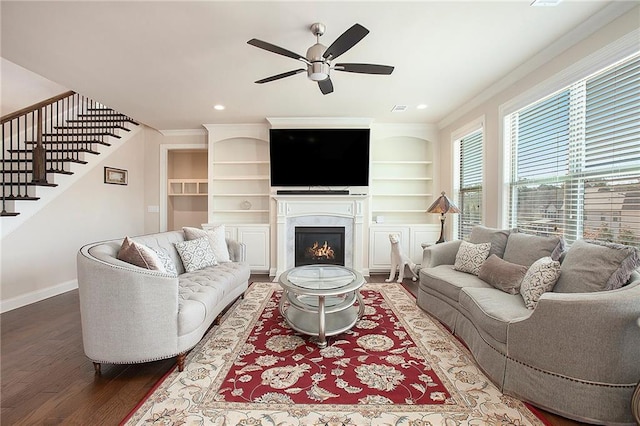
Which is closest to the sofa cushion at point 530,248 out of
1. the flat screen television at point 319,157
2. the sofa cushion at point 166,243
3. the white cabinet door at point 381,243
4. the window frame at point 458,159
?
the window frame at point 458,159

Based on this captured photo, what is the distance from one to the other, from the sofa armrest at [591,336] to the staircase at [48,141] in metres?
4.91

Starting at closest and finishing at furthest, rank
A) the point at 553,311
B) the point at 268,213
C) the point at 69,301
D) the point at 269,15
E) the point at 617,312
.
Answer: the point at 617,312
the point at 553,311
the point at 269,15
the point at 69,301
the point at 268,213

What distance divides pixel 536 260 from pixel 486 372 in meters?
1.06

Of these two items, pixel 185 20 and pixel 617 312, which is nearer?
pixel 617 312

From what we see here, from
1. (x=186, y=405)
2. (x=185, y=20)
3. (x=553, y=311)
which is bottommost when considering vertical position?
(x=186, y=405)

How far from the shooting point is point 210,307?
2.34 m

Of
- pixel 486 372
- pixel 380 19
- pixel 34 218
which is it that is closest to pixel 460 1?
pixel 380 19

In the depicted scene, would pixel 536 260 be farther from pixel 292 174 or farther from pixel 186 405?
pixel 292 174

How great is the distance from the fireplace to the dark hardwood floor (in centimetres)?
277

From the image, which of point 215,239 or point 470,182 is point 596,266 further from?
point 215,239

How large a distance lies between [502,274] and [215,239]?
3.02 metres

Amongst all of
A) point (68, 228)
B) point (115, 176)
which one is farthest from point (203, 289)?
point (115, 176)

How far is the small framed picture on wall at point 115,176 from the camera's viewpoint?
4543mm

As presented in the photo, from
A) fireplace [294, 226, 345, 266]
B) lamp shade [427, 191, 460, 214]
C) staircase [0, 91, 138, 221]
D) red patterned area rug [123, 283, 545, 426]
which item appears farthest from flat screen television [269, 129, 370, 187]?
staircase [0, 91, 138, 221]
